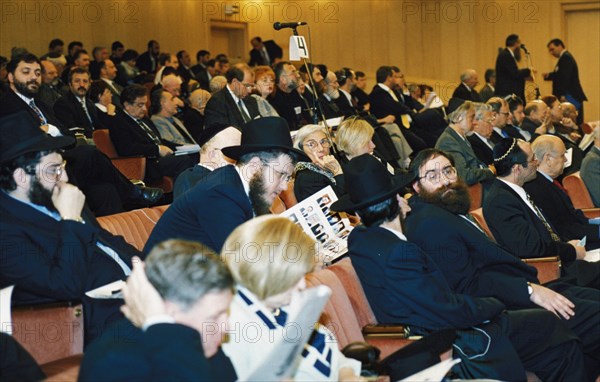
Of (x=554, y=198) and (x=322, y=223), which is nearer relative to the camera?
(x=322, y=223)

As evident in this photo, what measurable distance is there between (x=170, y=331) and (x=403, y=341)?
1621 millimetres

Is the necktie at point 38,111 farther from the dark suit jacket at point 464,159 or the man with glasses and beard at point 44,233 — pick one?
the dark suit jacket at point 464,159

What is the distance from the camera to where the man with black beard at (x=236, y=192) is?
378cm

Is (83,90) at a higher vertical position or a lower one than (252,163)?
higher

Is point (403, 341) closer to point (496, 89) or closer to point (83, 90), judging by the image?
point (83, 90)

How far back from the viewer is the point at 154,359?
85.7 inches

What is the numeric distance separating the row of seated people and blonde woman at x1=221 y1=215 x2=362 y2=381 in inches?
32.3

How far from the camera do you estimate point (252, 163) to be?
4.00 metres

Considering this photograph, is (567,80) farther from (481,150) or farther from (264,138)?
(264,138)

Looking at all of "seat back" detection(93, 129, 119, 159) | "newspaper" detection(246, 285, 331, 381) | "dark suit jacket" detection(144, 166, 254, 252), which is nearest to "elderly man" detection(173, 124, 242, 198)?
"dark suit jacket" detection(144, 166, 254, 252)

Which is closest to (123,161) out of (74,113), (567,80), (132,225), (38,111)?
(38,111)

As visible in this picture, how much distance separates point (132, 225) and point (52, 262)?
1.28 meters

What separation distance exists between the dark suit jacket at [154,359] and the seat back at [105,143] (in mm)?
5320

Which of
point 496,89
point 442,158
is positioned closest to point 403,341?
point 442,158
